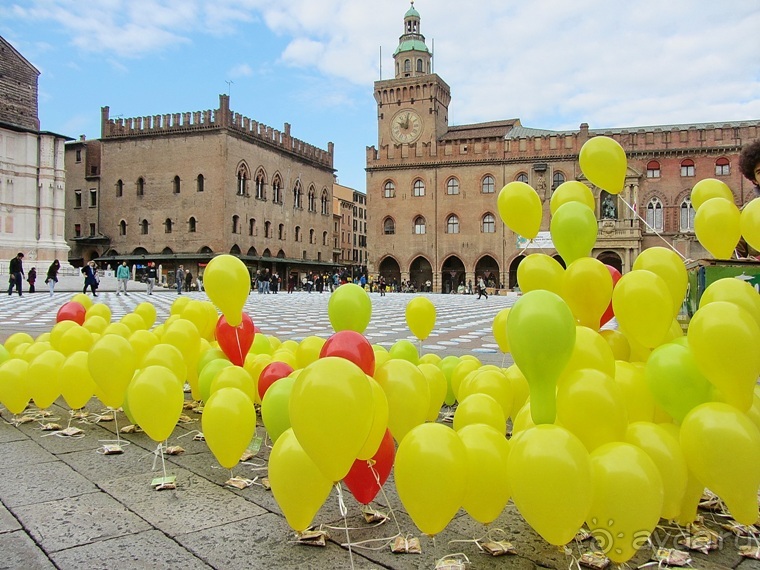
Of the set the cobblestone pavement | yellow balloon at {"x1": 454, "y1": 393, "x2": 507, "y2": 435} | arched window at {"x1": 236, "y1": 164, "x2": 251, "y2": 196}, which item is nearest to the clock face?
arched window at {"x1": 236, "y1": 164, "x2": 251, "y2": 196}

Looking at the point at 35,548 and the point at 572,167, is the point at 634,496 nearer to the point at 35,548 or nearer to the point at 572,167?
the point at 35,548

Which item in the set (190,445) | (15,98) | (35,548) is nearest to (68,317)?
(190,445)

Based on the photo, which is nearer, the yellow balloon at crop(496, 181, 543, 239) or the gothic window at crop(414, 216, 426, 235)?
the yellow balloon at crop(496, 181, 543, 239)

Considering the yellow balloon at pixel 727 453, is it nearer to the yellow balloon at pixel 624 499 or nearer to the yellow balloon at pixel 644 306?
the yellow balloon at pixel 624 499

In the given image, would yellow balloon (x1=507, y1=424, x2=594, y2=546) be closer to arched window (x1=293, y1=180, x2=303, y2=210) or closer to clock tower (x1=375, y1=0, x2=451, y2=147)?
clock tower (x1=375, y1=0, x2=451, y2=147)

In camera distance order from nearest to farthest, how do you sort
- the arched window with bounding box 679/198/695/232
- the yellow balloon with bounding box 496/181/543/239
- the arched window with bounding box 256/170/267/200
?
the yellow balloon with bounding box 496/181/543/239 → the arched window with bounding box 679/198/695/232 → the arched window with bounding box 256/170/267/200

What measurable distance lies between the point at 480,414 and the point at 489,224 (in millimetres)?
36612

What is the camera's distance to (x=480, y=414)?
226 cm

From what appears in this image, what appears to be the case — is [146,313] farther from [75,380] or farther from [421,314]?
[421,314]

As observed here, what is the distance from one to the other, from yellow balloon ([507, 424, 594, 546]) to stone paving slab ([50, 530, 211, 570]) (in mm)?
967

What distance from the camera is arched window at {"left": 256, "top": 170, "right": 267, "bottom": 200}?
131ft

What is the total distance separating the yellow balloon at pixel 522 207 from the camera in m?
2.84

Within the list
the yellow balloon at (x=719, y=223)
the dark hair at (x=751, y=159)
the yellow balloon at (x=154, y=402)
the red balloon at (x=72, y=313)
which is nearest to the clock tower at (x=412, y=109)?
the dark hair at (x=751, y=159)

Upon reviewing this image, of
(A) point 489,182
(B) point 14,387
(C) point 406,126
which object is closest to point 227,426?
(B) point 14,387
